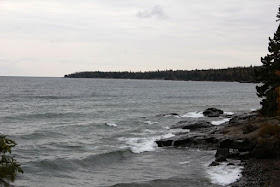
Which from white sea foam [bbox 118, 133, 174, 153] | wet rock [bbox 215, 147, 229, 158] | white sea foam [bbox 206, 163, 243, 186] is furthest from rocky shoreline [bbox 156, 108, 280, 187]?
white sea foam [bbox 118, 133, 174, 153]

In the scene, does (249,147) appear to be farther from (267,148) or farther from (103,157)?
(103,157)

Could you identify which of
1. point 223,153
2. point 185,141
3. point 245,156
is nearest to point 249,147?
point 245,156

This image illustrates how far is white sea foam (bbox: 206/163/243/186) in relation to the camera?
20.4 meters

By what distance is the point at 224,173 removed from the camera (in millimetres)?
21797

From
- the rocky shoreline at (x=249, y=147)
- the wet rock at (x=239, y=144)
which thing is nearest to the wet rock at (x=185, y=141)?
the rocky shoreline at (x=249, y=147)

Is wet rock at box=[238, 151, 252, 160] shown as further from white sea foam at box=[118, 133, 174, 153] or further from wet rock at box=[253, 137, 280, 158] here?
white sea foam at box=[118, 133, 174, 153]

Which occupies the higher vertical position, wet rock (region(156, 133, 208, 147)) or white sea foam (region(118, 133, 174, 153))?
wet rock (region(156, 133, 208, 147))

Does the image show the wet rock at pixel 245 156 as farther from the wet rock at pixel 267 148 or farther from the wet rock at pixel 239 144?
the wet rock at pixel 239 144

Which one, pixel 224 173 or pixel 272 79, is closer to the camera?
pixel 224 173

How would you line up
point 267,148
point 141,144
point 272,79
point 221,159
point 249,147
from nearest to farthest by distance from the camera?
point 267,148 → point 221,159 → point 249,147 → point 141,144 → point 272,79

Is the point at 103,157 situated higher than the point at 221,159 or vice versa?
the point at 221,159

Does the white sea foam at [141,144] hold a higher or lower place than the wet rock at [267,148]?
lower

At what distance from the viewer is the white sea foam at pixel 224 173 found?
20359 mm

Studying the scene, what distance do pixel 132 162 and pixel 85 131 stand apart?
14.9 meters
